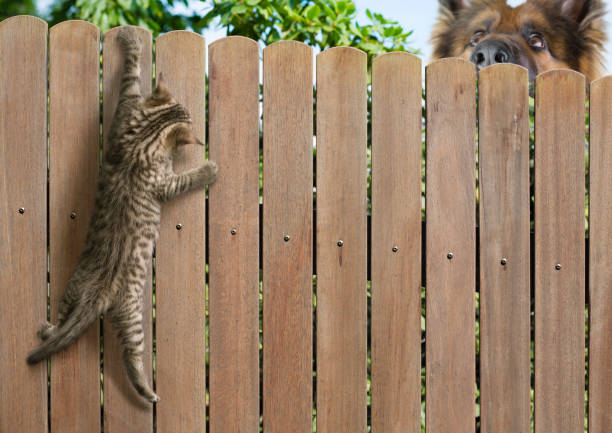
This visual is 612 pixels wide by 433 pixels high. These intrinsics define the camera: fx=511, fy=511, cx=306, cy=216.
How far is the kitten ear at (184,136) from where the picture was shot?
1760 mm

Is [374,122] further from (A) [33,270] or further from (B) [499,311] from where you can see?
(A) [33,270]

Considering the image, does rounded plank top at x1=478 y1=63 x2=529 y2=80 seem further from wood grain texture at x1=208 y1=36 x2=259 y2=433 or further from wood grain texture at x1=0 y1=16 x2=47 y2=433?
wood grain texture at x1=0 y1=16 x2=47 y2=433

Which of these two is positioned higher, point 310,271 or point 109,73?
point 109,73

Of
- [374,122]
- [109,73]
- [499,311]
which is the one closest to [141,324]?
[109,73]

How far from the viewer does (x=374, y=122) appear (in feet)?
5.96

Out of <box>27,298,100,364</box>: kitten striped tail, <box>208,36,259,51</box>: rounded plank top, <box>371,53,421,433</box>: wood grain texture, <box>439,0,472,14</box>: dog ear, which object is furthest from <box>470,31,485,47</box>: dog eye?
<box>27,298,100,364</box>: kitten striped tail

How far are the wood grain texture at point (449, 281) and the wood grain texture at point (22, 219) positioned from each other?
4.50 feet

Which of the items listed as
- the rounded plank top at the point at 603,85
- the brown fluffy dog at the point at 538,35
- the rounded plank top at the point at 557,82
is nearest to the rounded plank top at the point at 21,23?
the rounded plank top at the point at 557,82

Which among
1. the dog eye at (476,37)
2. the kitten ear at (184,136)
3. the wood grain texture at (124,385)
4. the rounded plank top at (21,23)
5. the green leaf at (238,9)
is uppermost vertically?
the green leaf at (238,9)

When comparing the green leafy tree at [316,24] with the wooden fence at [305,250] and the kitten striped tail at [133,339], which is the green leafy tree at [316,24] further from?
the kitten striped tail at [133,339]

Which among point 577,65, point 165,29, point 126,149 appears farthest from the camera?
point 165,29

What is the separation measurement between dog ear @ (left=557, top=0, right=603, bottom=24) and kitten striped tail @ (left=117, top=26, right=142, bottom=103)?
2408mm

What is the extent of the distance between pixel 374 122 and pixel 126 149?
0.86 metres

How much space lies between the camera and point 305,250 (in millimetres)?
1794
